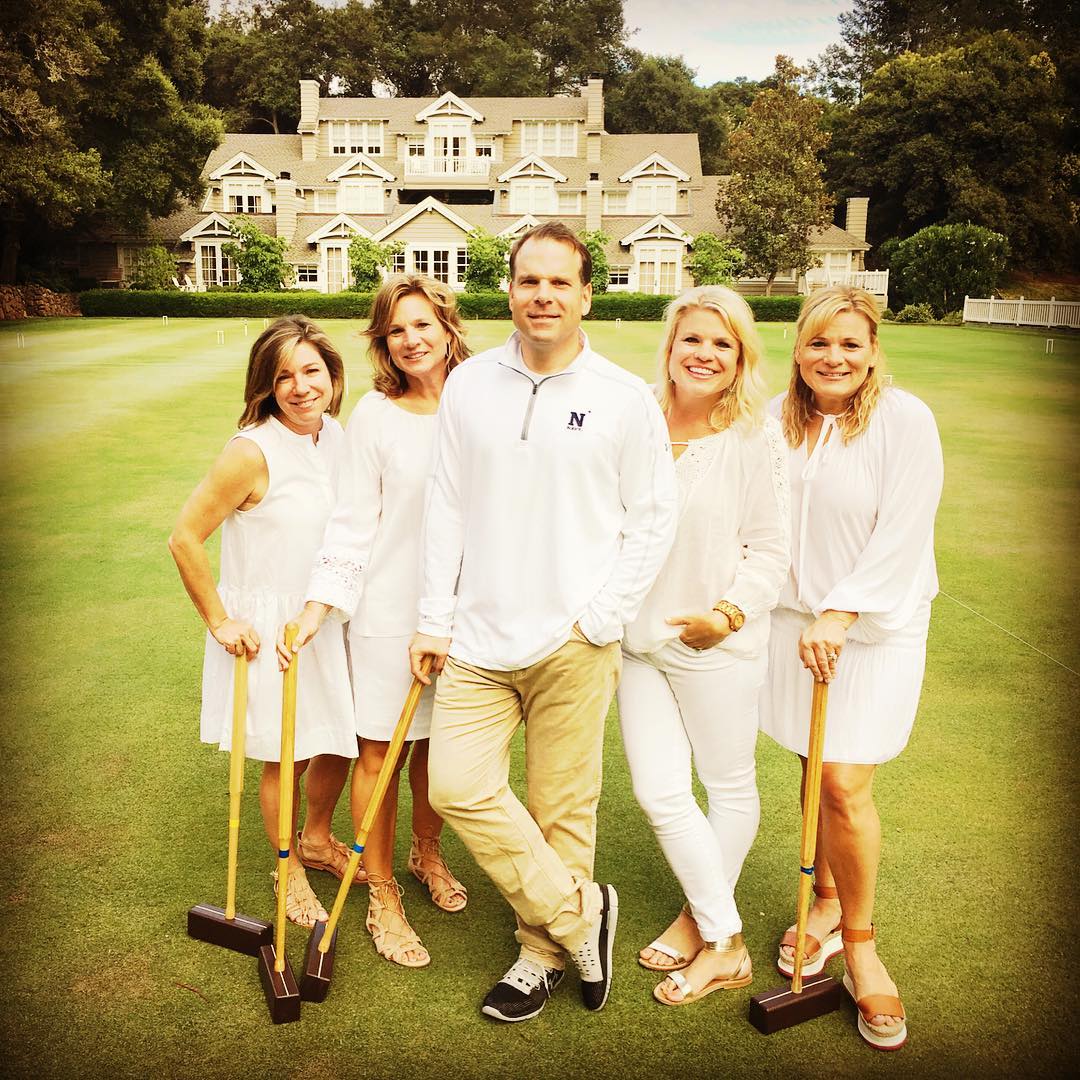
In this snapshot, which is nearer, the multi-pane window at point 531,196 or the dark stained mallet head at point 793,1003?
the dark stained mallet head at point 793,1003

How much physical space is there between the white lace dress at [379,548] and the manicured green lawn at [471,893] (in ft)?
2.96

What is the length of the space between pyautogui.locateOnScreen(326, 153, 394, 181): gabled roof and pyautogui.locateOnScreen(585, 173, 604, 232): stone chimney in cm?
956

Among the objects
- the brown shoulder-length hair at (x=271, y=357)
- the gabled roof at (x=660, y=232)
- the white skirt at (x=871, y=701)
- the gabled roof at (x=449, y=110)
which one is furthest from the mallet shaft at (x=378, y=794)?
the gabled roof at (x=449, y=110)

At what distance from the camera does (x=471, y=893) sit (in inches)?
142

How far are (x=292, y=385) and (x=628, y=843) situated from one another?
7.16 feet

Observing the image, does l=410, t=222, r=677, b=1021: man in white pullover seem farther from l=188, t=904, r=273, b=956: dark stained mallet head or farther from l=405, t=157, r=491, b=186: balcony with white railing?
l=405, t=157, r=491, b=186: balcony with white railing

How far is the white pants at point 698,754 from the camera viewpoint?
298cm

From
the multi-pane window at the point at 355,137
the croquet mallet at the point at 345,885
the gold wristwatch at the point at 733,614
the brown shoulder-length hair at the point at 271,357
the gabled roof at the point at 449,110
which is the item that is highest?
the gabled roof at the point at 449,110

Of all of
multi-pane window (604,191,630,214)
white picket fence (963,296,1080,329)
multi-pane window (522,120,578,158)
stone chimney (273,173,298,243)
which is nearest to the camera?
white picket fence (963,296,1080,329)

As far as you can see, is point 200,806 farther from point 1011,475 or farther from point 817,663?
point 1011,475

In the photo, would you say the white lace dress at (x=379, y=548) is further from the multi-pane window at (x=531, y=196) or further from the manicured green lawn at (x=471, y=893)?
the multi-pane window at (x=531, y=196)

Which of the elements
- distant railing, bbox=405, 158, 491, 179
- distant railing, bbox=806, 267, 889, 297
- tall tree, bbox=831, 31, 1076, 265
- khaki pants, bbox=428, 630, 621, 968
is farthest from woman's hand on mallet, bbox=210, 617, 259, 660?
distant railing, bbox=405, 158, 491, 179

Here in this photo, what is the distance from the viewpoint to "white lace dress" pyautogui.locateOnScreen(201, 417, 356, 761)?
3.21m

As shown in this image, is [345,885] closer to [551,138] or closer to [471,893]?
[471,893]
